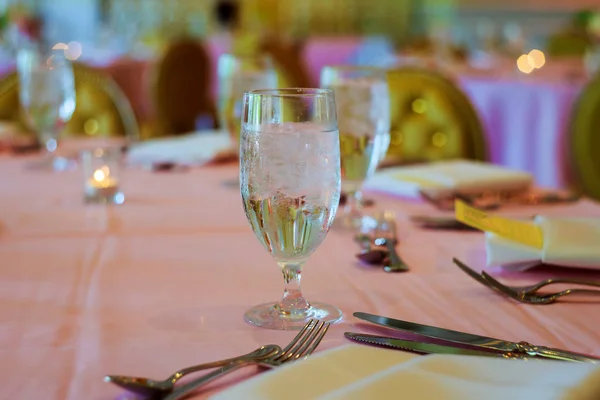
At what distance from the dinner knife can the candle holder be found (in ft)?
2.35

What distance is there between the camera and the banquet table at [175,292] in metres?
0.65

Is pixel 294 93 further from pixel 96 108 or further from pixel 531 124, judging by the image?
pixel 531 124

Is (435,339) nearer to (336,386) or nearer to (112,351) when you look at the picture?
(336,386)

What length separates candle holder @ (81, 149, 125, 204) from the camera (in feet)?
4.33

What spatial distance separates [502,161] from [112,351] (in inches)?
120

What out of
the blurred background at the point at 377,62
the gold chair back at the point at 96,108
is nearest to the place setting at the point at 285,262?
the blurred background at the point at 377,62

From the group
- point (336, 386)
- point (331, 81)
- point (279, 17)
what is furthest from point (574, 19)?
point (336, 386)

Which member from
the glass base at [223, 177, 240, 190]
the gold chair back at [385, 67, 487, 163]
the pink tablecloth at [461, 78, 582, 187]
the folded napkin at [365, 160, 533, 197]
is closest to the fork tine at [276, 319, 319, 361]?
the folded napkin at [365, 160, 533, 197]

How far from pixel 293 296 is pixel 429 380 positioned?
238mm

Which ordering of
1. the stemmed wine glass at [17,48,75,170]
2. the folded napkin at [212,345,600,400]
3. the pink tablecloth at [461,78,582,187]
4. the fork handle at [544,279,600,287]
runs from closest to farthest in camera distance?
1. the folded napkin at [212,345,600,400]
2. the fork handle at [544,279,600,287]
3. the stemmed wine glass at [17,48,75,170]
4. the pink tablecloth at [461,78,582,187]

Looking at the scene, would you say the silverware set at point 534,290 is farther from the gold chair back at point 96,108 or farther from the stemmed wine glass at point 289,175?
the gold chair back at point 96,108

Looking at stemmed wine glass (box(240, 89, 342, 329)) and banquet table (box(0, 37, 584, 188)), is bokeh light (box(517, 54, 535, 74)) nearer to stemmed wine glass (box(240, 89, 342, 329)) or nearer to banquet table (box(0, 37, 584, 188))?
banquet table (box(0, 37, 584, 188))

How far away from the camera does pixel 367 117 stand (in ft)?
3.68

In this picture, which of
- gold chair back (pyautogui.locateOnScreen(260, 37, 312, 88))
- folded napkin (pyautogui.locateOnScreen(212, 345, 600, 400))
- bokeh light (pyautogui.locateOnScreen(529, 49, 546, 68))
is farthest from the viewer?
gold chair back (pyautogui.locateOnScreen(260, 37, 312, 88))
